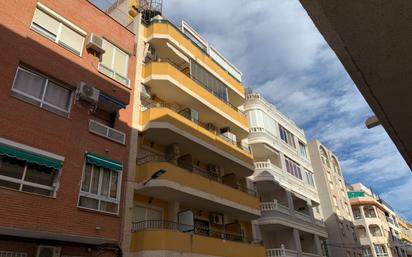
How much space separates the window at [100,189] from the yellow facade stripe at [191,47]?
31.2 feet

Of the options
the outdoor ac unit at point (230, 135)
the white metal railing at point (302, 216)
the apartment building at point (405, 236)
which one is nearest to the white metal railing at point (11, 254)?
the outdoor ac unit at point (230, 135)

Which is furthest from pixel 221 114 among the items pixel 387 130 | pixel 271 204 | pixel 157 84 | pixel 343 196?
pixel 343 196

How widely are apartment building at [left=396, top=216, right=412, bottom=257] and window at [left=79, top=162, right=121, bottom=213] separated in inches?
2426

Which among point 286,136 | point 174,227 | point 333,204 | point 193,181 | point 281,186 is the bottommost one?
point 174,227

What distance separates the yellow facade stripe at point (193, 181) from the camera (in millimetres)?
14820

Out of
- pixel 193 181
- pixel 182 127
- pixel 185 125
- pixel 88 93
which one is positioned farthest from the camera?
pixel 185 125

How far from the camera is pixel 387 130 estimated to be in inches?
149

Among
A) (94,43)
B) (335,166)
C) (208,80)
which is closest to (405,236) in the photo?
(335,166)

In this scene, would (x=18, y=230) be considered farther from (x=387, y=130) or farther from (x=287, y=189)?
(x=287, y=189)

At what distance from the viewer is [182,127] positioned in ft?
55.9

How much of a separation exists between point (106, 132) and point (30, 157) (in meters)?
3.72

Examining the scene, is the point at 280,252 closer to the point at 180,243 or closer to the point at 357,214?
the point at 180,243

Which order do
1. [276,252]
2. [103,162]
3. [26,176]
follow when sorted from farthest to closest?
[276,252], [103,162], [26,176]

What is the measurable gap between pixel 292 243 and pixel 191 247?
39.1ft
